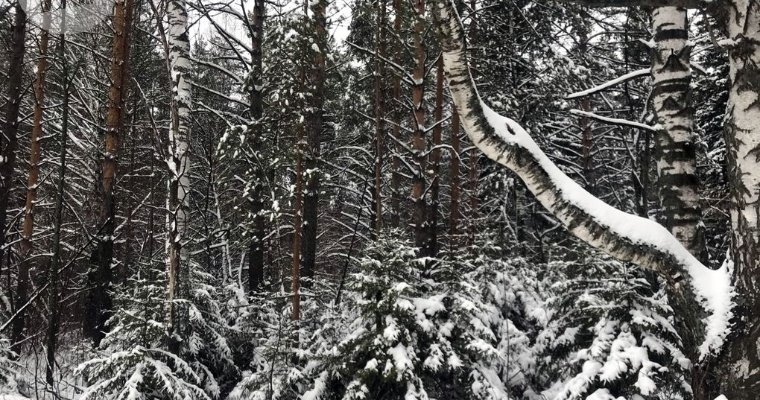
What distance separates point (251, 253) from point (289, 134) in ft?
11.5

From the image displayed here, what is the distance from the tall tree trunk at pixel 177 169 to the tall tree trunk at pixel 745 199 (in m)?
5.01

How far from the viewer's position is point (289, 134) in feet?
23.4

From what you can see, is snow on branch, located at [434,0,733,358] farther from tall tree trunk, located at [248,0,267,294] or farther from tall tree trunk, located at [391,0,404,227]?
tall tree trunk, located at [248,0,267,294]

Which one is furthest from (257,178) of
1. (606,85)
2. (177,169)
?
(606,85)

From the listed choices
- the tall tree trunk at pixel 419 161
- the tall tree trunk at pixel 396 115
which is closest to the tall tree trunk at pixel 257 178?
the tall tree trunk at pixel 396 115

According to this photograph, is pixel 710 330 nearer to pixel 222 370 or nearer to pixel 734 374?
pixel 734 374

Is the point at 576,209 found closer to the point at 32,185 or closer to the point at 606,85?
the point at 606,85

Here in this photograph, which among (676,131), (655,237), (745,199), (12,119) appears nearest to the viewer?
(745,199)

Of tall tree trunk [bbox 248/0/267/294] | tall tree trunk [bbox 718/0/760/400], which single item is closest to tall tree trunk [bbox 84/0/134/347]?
tall tree trunk [bbox 248/0/267/294]

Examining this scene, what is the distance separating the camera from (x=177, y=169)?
5.88 meters

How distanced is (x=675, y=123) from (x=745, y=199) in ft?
4.01

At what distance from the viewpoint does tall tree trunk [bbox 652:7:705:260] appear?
2984mm

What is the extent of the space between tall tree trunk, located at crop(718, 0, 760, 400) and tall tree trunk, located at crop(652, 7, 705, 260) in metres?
0.97

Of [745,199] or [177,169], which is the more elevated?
[177,169]
